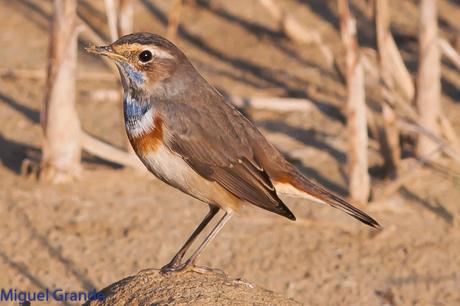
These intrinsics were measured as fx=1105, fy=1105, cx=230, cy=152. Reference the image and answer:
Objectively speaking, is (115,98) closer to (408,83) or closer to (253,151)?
(408,83)

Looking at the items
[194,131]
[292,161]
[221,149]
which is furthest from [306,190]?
[292,161]

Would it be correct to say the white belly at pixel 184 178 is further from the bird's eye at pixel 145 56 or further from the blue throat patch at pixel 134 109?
the bird's eye at pixel 145 56

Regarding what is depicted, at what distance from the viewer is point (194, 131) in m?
6.96

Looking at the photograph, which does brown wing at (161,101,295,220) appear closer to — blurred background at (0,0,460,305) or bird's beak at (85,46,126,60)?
bird's beak at (85,46,126,60)

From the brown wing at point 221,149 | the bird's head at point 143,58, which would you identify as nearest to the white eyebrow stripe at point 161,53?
the bird's head at point 143,58

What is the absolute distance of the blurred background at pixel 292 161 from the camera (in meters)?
9.18

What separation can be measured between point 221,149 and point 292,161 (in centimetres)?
400

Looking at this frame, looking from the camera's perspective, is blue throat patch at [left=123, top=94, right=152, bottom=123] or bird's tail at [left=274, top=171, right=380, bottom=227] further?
bird's tail at [left=274, top=171, right=380, bottom=227]

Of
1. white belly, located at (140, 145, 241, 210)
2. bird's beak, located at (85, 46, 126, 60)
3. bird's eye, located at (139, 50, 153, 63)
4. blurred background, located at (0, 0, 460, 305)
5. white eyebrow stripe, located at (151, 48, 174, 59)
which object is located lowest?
white belly, located at (140, 145, 241, 210)

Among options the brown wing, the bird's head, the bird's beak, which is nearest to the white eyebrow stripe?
the bird's head

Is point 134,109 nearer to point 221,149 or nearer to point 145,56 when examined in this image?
Result: point 145,56

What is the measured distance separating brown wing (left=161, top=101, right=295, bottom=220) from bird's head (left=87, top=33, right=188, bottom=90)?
0.21 metres

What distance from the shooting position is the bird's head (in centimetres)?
689

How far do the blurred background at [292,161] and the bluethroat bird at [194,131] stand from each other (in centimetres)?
207
